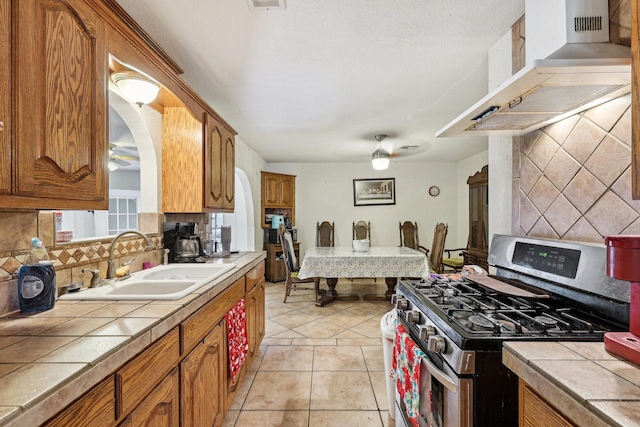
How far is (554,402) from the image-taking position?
24.2 inches

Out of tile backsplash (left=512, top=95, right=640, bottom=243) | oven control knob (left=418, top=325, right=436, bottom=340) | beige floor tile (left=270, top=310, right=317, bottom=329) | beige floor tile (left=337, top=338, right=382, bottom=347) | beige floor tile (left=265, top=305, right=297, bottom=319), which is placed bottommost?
beige floor tile (left=337, top=338, right=382, bottom=347)

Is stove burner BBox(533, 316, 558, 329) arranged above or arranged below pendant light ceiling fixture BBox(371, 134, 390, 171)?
below

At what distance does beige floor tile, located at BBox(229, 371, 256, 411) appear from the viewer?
190 centimetres

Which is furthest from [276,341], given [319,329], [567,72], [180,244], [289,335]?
[567,72]

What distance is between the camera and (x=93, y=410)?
2.41 ft

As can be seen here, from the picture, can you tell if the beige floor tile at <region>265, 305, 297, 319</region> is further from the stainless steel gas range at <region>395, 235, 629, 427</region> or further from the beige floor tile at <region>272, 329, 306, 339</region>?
the stainless steel gas range at <region>395, 235, 629, 427</region>

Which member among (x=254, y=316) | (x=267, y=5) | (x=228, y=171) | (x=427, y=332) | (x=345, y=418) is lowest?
(x=345, y=418)

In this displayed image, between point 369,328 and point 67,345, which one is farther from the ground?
point 67,345

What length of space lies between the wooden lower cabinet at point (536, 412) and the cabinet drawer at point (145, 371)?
3.58 feet

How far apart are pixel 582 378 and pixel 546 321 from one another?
378mm

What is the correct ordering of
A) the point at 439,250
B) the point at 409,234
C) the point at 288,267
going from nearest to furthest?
the point at 288,267 < the point at 439,250 < the point at 409,234

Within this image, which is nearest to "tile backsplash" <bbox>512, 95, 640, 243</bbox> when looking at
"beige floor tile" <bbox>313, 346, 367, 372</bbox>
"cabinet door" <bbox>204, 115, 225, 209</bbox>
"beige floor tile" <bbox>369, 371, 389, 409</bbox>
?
"beige floor tile" <bbox>369, 371, 389, 409</bbox>

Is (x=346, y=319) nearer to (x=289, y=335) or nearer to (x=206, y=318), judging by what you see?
(x=289, y=335)

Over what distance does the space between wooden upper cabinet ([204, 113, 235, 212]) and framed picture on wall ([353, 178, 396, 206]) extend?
3.49 m
